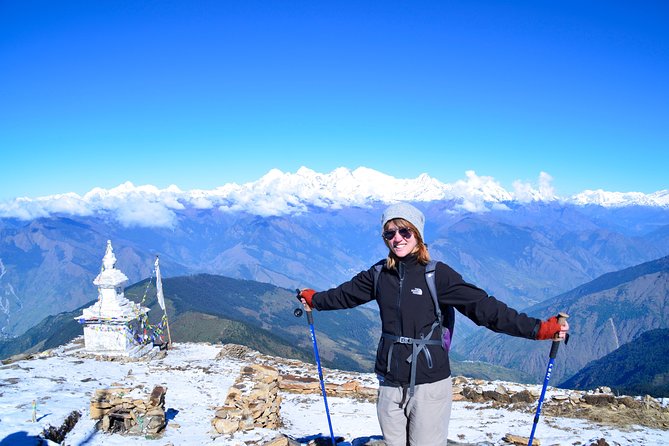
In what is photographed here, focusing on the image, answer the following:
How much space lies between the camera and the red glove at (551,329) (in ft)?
18.5

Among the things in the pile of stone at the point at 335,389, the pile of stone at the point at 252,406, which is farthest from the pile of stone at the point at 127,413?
the pile of stone at the point at 335,389

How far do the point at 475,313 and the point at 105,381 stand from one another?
2148 centimetres

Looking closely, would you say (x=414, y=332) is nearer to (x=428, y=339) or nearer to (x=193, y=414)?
(x=428, y=339)

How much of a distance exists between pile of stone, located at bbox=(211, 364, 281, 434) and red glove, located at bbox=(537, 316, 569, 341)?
9.84 metres

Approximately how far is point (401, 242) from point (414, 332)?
1.21m

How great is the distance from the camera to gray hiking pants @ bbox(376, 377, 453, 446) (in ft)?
19.0

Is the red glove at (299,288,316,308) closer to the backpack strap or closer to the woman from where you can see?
the woman

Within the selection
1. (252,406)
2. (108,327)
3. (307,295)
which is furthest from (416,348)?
(108,327)

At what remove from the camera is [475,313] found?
18.3ft

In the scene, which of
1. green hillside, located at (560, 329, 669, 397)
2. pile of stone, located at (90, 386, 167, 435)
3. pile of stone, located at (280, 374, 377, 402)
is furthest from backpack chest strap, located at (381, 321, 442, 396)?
green hillside, located at (560, 329, 669, 397)

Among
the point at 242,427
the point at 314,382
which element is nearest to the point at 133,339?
the point at 314,382

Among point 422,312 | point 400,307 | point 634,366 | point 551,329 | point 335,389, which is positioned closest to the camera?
point 551,329

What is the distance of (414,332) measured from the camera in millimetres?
5863

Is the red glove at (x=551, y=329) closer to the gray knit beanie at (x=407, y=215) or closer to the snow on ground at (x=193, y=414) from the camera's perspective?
the gray knit beanie at (x=407, y=215)
